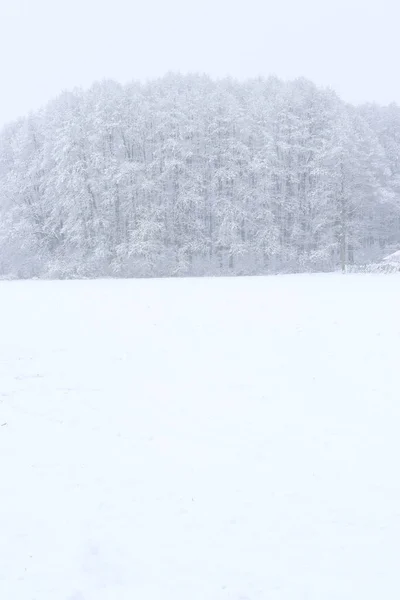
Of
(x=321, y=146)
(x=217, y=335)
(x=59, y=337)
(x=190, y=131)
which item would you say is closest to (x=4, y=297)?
(x=59, y=337)

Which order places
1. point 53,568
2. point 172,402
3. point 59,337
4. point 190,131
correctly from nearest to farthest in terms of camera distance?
1. point 53,568
2. point 172,402
3. point 59,337
4. point 190,131

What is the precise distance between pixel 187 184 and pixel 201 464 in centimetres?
3624

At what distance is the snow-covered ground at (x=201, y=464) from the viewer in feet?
15.9

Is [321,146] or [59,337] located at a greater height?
[321,146]

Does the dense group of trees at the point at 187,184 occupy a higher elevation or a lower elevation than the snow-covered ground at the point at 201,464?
higher

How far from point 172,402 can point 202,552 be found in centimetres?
434

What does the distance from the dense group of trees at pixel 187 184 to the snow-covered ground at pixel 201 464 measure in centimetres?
2683

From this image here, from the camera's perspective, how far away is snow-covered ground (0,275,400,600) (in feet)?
15.9

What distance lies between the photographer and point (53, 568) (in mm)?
4895

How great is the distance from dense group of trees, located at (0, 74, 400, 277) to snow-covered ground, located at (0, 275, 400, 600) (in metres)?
26.8

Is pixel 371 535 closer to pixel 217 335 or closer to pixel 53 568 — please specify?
pixel 53 568

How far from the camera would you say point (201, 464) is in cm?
700

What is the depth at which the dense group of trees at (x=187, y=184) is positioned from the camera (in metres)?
40.4

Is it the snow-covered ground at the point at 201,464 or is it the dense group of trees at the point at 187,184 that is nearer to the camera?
the snow-covered ground at the point at 201,464
